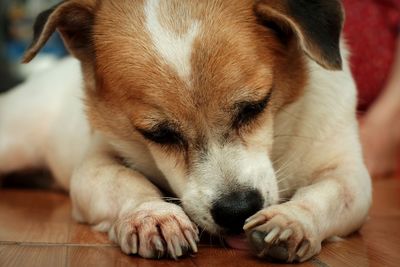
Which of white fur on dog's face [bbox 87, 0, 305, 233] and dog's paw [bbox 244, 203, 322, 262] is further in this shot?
white fur on dog's face [bbox 87, 0, 305, 233]

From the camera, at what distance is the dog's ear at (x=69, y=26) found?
7.66 feet

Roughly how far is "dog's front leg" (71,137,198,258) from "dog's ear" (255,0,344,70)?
2.27 feet

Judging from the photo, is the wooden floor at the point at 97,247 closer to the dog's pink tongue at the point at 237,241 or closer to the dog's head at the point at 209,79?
the dog's pink tongue at the point at 237,241

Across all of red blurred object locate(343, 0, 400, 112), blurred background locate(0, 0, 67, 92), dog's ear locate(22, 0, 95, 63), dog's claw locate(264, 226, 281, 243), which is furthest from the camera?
blurred background locate(0, 0, 67, 92)

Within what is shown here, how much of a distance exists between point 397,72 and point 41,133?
2168mm

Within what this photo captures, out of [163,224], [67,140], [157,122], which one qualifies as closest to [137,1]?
[157,122]

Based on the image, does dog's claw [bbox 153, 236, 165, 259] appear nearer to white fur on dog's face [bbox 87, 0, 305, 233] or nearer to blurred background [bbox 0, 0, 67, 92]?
white fur on dog's face [bbox 87, 0, 305, 233]

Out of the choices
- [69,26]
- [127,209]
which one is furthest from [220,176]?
[69,26]

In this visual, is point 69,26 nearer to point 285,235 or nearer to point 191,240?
point 191,240

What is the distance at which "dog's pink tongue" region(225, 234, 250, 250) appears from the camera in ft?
6.61

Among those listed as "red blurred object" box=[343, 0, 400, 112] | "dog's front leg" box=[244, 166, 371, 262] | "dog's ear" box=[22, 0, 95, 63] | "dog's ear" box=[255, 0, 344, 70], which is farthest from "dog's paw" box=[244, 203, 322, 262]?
"red blurred object" box=[343, 0, 400, 112]

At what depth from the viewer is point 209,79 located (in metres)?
2.01

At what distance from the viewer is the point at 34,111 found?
11.4ft

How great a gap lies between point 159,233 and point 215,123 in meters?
0.39
